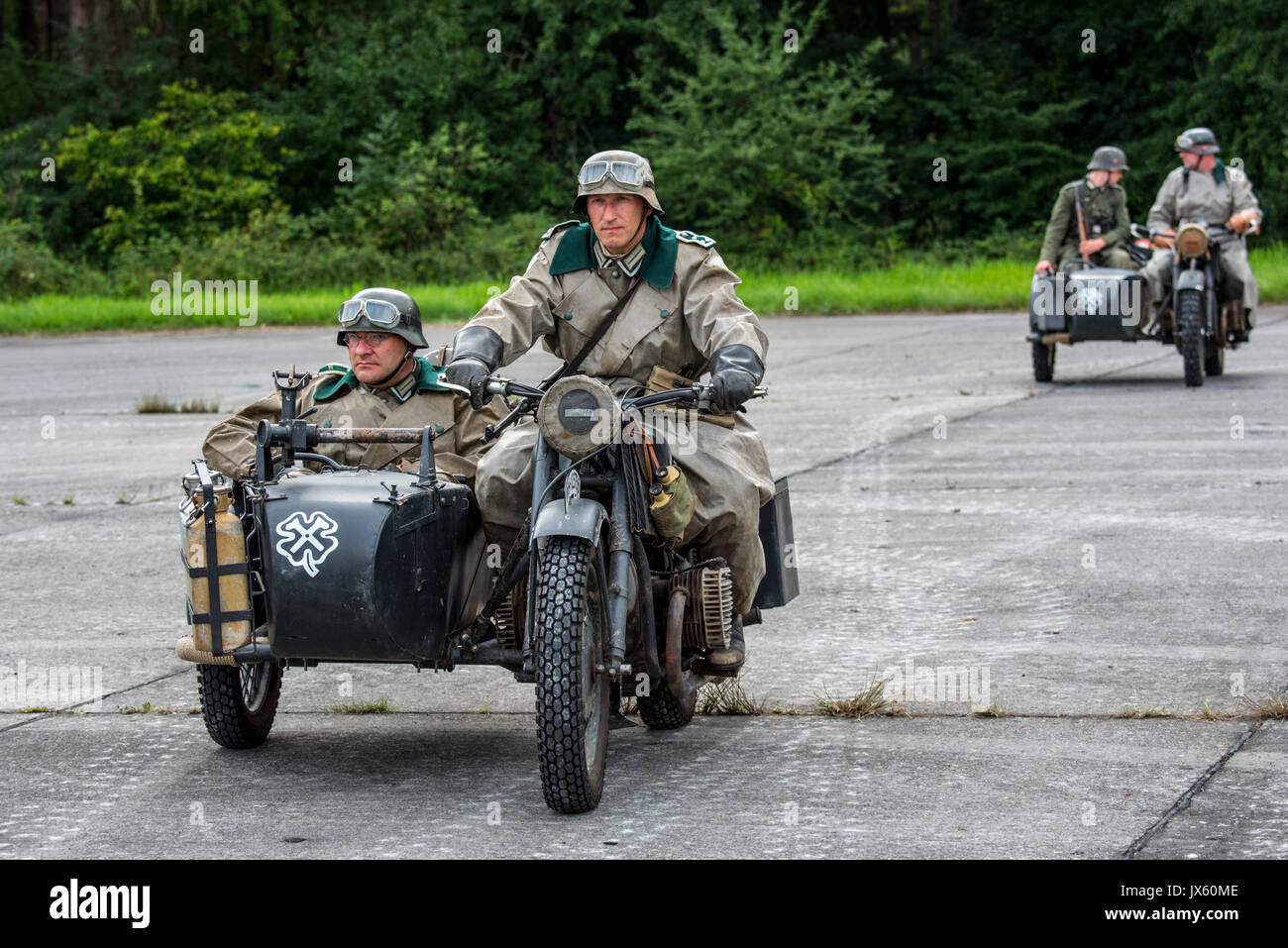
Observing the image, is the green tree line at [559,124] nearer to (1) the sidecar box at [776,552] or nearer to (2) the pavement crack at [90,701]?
(2) the pavement crack at [90,701]

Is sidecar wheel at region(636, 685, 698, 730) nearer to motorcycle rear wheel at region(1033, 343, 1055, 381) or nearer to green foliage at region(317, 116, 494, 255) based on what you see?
motorcycle rear wheel at region(1033, 343, 1055, 381)

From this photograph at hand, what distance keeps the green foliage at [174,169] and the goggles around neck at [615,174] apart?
33.8 meters

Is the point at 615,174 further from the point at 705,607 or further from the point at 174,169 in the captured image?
the point at 174,169

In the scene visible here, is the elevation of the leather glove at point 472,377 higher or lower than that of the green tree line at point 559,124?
lower

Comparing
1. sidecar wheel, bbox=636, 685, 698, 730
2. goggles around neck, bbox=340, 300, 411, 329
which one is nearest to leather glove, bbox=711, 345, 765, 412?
sidecar wheel, bbox=636, 685, 698, 730

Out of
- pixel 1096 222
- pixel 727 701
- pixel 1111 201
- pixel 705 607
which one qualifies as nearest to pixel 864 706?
pixel 727 701

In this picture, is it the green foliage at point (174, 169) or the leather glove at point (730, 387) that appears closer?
the leather glove at point (730, 387)

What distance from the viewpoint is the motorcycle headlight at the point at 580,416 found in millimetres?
5160

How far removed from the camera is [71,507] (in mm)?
11484

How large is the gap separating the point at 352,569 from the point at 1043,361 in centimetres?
1220

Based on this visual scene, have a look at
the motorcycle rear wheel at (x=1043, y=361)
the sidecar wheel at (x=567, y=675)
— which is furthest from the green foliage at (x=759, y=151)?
the sidecar wheel at (x=567, y=675)

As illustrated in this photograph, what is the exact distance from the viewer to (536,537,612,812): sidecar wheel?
16.3 ft

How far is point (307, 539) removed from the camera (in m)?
5.23
